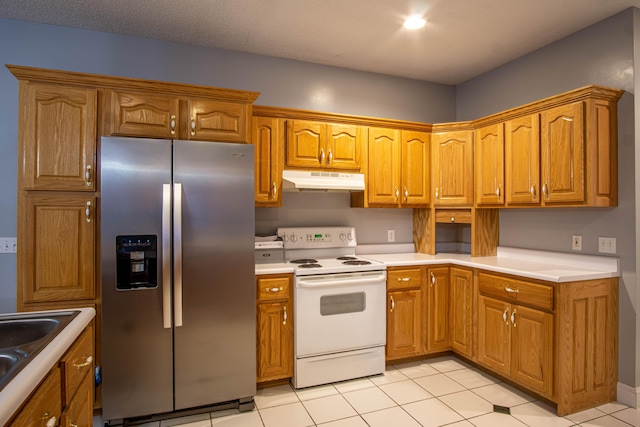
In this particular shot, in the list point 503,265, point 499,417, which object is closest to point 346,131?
point 503,265

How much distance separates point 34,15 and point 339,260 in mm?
2973

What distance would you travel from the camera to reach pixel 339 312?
285 centimetres

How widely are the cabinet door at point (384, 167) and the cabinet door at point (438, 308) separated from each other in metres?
0.77

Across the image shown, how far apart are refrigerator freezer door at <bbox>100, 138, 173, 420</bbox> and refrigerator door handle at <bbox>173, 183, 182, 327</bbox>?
0.22 feet

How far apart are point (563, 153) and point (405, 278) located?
1514mm

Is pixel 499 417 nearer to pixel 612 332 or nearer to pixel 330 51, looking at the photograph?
pixel 612 332

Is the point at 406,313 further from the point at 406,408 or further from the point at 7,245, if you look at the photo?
the point at 7,245

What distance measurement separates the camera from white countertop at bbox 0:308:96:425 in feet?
2.81

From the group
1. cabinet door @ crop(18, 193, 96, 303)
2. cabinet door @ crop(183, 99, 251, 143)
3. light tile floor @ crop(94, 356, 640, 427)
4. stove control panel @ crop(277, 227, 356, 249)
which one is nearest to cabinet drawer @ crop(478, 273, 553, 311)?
light tile floor @ crop(94, 356, 640, 427)

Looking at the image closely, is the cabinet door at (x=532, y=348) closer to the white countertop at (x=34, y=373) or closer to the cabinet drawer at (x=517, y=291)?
the cabinet drawer at (x=517, y=291)

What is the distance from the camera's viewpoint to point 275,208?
10.8 feet

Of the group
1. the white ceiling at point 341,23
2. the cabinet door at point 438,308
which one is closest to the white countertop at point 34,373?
the white ceiling at point 341,23

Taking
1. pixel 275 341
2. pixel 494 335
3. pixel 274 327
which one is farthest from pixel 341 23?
pixel 494 335

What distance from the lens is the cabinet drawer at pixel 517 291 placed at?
94.3 inches
